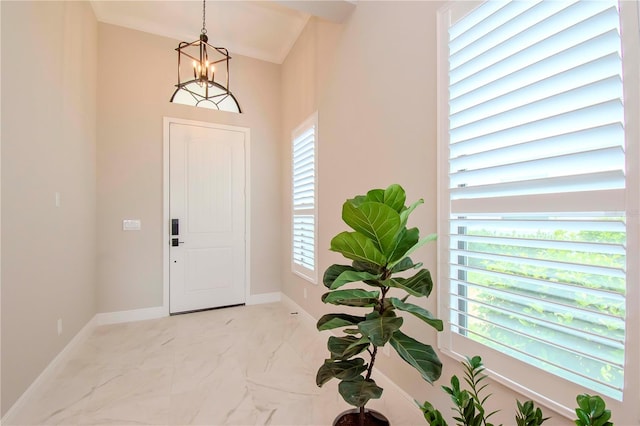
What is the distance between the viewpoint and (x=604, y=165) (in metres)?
0.94

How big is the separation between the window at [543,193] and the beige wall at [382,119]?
0.14 meters

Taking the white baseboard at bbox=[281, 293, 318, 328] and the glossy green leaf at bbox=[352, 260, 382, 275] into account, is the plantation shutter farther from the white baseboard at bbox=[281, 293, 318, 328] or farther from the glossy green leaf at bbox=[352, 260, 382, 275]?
the white baseboard at bbox=[281, 293, 318, 328]

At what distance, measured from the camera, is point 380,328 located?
1.08 metres

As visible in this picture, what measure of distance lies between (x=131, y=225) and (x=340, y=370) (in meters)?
3.20

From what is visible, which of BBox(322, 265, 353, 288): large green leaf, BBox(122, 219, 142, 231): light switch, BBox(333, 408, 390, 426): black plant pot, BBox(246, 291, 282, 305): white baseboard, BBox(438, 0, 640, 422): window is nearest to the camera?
BBox(438, 0, 640, 422): window

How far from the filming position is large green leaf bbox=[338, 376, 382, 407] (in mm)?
1126

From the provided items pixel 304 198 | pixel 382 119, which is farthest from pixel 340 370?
pixel 304 198

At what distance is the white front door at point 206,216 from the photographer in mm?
3557

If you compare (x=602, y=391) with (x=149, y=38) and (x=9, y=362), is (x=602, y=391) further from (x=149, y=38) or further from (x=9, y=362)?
(x=149, y=38)

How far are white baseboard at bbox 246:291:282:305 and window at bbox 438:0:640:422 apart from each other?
9.64 ft

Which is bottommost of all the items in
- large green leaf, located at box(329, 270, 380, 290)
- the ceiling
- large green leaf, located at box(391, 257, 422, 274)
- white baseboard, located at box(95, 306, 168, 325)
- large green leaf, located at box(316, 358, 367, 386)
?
white baseboard, located at box(95, 306, 168, 325)

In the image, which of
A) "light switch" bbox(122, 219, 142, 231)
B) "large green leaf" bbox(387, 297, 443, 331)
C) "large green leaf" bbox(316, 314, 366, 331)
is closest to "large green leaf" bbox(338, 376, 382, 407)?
"large green leaf" bbox(316, 314, 366, 331)

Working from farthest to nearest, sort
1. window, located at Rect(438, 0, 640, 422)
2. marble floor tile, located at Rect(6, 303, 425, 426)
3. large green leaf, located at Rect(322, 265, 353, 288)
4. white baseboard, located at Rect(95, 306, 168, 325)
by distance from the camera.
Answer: white baseboard, located at Rect(95, 306, 168, 325)
marble floor tile, located at Rect(6, 303, 425, 426)
large green leaf, located at Rect(322, 265, 353, 288)
window, located at Rect(438, 0, 640, 422)

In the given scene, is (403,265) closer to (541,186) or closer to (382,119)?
(541,186)
